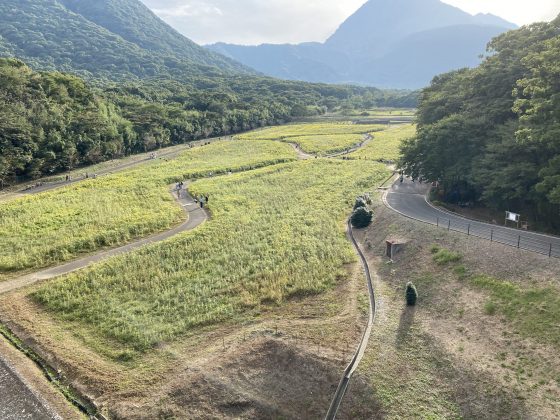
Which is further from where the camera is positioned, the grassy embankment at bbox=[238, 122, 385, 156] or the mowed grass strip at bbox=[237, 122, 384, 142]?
the mowed grass strip at bbox=[237, 122, 384, 142]

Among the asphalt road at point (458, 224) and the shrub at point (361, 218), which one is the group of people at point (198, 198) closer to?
the shrub at point (361, 218)

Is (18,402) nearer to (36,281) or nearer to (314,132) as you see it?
(36,281)

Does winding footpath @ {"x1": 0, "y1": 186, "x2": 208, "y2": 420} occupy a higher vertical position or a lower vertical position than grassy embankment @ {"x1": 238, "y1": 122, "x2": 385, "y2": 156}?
lower

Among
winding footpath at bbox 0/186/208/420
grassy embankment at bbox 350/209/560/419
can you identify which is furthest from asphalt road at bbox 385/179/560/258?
winding footpath at bbox 0/186/208/420

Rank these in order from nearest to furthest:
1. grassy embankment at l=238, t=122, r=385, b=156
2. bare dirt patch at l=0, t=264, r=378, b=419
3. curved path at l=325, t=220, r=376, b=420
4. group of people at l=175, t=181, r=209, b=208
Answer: bare dirt patch at l=0, t=264, r=378, b=419, curved path at l=325, t=220, r=376, b=420, group of people at l=175, t=181, r=209, b=208, grassy embankment at l=238, t=122, r=385, b=156

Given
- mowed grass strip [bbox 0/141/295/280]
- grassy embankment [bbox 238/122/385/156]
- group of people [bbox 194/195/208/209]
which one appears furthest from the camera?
grassy embankment [bbox 238/122/385/156]

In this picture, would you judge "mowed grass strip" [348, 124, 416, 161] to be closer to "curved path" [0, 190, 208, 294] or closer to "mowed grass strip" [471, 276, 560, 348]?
"curved path" [0, 190, 208, 294]
